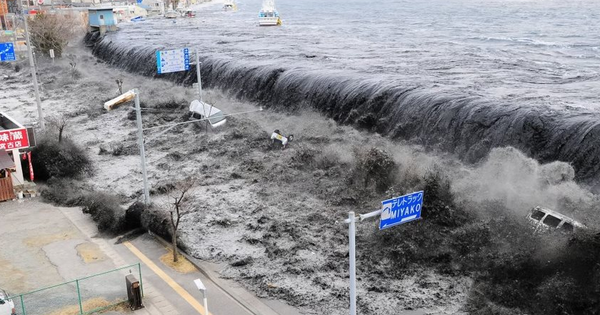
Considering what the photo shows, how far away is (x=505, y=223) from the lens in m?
23.5

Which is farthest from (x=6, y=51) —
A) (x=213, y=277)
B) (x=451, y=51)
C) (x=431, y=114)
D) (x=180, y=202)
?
(x=451, y=51)

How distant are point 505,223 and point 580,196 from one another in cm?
372

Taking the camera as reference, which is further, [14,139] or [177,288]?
[14,139]

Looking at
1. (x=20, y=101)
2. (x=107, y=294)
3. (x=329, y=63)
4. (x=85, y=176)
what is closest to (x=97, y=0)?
(x=20, y=101)

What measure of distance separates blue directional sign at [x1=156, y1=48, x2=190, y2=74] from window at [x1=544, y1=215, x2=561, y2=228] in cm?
2301

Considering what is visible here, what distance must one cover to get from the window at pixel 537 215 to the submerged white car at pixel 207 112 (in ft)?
82.5

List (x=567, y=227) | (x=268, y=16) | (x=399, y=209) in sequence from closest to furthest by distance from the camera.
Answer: (x=399, y=209)
(x=567, y=227)
(x=268, y=16)

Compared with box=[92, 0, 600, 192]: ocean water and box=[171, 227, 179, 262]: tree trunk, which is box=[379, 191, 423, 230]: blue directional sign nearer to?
box=[171, 227, 179, 262]: tree trunk

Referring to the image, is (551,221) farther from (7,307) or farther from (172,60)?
(172,60)

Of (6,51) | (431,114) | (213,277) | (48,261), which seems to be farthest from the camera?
(6,51)

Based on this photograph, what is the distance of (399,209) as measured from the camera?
12.9 meters

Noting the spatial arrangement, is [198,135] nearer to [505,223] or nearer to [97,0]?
[505,223]

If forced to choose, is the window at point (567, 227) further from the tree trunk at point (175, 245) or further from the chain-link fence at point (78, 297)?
the chain-link fence at point (78, 297)

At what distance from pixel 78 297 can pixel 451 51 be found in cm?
5126
